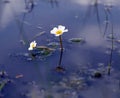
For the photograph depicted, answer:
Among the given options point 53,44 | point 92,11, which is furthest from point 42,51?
point 92,11

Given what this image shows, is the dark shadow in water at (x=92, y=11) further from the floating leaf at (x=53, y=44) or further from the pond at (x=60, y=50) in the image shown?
the floating leaf at (x=53, y=44)

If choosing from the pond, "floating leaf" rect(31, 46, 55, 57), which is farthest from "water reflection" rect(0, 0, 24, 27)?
"floating leaf" rect(31, 46, 55, 57)

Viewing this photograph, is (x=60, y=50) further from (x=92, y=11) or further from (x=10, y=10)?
(x=10, y=10)

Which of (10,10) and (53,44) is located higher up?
(10,10)

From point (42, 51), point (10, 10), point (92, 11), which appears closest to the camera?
point (42, 51)

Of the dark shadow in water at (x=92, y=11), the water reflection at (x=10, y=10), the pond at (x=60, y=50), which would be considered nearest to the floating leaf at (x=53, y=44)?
the pond at (x=60, y=50)

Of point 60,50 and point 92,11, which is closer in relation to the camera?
point 60,50

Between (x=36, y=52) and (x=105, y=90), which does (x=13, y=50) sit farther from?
(x=105, y=90)

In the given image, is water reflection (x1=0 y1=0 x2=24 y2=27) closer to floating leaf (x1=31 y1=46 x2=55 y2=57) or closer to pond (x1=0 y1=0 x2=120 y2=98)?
pond (x1=0 y1=0 x2=120 y2=98)

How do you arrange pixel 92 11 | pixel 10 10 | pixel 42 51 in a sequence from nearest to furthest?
pixel 42 51, pixel 92 11, pixel 10 10
